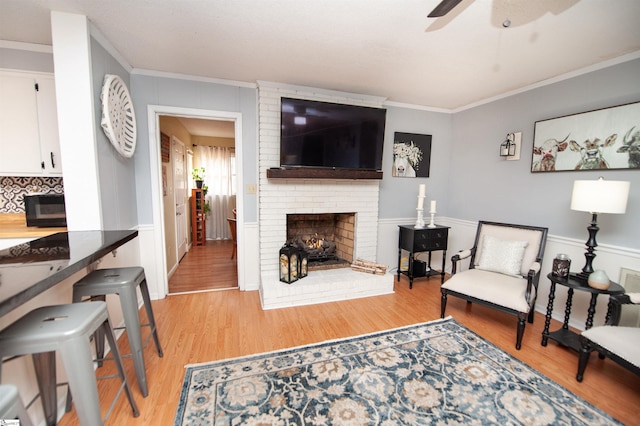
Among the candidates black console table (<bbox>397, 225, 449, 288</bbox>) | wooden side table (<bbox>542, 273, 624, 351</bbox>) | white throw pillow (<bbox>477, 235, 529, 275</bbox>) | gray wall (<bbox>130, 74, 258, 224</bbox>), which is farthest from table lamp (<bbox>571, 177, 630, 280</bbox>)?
gray wall (<bbox>130, 74, 258, 224</bbox>)

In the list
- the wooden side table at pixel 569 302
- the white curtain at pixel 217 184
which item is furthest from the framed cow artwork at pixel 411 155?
the white curtain at pixel 217 184

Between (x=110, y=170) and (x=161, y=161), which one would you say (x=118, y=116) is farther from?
(x=161, y=161)

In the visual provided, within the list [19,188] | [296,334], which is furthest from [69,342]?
[19,188]

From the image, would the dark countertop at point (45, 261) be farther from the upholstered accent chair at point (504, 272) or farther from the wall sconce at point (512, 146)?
the wall sconce at point (512, 146)

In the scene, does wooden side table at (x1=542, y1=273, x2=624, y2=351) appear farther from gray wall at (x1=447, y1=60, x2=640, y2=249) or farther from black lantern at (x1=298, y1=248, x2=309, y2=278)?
black lantern at (x1=298, y1=248, x2=309, y2=278)

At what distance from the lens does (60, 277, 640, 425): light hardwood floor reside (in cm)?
167

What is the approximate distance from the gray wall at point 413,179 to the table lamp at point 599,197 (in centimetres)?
186

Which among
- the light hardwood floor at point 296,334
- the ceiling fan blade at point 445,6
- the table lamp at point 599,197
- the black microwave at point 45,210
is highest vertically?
the ceiling fan blade at point 445,6

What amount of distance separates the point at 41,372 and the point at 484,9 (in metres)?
3.22

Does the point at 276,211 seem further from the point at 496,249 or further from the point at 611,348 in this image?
the point at 611,348

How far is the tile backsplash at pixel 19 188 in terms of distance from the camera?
236 centimetres

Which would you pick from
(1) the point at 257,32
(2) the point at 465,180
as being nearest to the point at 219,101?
(1) the point at 257,32

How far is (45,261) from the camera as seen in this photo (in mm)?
1192

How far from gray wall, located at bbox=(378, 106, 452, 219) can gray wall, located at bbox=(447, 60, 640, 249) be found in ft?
0.39
